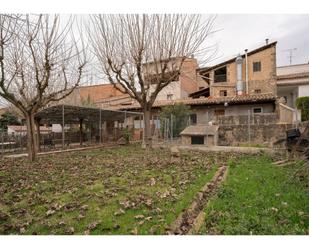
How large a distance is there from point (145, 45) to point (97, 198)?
9.82 metres

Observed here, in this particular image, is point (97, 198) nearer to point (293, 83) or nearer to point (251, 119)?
point (251, 119)

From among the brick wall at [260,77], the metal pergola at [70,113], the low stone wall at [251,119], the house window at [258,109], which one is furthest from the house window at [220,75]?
the low stone wall at [251,119]

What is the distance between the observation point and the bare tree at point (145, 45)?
1265 centimetres

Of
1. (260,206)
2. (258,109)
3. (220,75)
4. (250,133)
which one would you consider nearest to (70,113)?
(250,133)

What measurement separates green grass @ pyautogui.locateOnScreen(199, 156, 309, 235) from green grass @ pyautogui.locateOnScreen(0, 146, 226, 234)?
616mm

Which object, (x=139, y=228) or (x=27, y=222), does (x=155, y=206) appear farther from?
(x=27, y=222)

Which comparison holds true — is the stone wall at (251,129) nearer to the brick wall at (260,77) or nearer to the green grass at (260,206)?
the green grass at (260,206)

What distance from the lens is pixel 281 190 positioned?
16.9ft

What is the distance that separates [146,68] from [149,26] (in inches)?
86.2

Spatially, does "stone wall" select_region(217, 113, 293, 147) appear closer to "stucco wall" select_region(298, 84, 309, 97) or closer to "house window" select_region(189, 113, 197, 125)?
"house window" select_region(189, 113, 197, 125)

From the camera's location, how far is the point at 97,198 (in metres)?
4.79

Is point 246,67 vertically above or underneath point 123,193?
above

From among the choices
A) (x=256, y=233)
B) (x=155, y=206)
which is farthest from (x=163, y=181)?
(x=256, y=233)

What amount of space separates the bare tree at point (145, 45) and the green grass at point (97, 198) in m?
7.08
